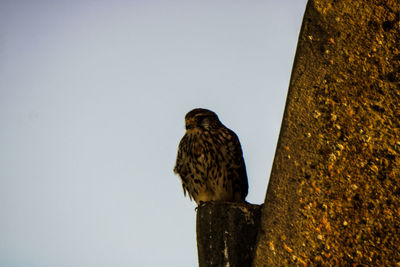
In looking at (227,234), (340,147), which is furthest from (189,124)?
(340,147)

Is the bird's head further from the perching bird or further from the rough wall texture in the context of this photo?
the rough wall texture

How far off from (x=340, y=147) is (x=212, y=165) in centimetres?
229

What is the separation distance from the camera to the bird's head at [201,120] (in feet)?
16.2

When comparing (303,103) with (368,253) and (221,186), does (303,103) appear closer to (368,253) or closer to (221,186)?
(368,253)

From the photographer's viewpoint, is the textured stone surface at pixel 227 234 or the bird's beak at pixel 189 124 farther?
the bird's beak at pixel 189 124

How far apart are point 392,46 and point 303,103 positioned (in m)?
0.56

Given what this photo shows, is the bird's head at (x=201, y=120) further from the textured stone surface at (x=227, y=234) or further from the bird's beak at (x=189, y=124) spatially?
the textured stone surface at (x=227, y=234)

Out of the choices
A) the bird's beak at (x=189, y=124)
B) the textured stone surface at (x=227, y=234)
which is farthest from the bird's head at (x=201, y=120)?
the textured stone surface at (x=227, y=234)

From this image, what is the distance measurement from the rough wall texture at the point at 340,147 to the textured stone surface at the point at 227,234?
6.3 inches

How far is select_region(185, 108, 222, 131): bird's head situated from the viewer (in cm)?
495

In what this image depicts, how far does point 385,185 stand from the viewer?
2.20m

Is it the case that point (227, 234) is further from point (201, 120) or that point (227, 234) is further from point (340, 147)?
point (201, 120)

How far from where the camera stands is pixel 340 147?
229 cm

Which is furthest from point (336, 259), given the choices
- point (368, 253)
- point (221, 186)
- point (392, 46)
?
point (221, 186)
